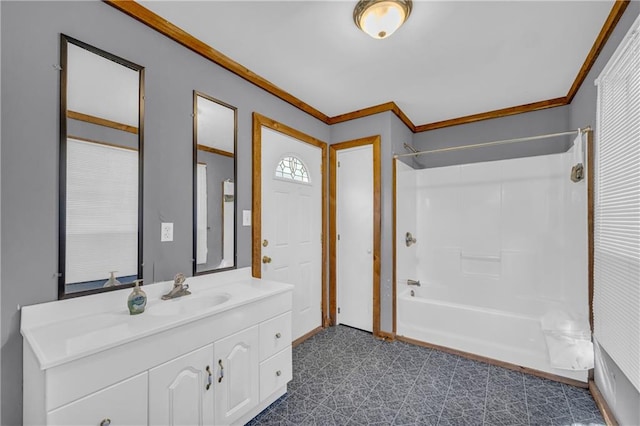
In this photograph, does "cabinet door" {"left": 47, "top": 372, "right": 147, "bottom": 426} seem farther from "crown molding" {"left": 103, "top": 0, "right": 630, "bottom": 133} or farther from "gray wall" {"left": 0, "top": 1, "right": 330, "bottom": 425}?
"crown molding" {"left": 103, "top": 0, "right": 630, "bottom": 133}

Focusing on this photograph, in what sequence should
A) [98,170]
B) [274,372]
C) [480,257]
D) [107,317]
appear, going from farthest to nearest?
[480,257]
[274,372]
[98,170]
[107,317]

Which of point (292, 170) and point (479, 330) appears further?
point (292, 170)

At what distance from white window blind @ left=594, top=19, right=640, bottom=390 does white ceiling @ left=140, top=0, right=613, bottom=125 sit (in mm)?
425

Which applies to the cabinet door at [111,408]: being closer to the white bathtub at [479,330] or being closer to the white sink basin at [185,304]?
the white sink basin at [185,304]

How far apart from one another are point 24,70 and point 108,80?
0.33m

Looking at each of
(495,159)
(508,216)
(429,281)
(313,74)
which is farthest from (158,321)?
(495,159)

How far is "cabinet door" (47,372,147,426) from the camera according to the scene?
99cm

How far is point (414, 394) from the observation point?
201 centimetres

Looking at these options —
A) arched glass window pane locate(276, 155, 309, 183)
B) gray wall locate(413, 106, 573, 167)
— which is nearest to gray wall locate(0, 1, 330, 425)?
arched glass window pane locate(276, 155, 309, 183)

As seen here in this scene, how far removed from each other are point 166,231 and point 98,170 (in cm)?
48

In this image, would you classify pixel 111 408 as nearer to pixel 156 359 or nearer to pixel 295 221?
pixel 156 359

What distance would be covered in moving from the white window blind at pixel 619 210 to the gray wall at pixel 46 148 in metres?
2.46

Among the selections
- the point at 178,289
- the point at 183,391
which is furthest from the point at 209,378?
the point at 178,289

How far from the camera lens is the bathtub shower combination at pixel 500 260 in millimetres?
2291
